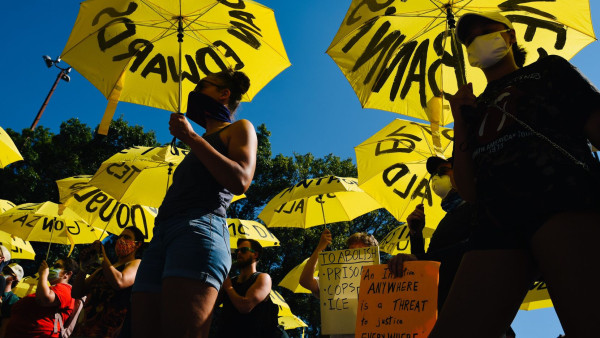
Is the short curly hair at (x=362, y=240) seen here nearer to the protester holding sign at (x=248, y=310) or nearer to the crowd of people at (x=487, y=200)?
the protester holding sign at (x=248, y=310)

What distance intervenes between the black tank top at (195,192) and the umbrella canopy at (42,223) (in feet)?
29.0

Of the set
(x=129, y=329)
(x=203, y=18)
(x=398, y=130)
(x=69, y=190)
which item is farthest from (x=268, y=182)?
(x=129, y=329)

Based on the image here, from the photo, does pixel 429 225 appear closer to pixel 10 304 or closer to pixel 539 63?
pixel 539 63

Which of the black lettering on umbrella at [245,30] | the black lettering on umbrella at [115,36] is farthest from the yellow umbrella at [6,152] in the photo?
the black lettering on umbrella at [245,30]

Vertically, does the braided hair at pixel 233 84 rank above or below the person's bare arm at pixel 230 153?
above

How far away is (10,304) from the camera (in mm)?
8031

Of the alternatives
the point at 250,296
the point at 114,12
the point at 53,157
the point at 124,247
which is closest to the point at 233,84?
the point at 114,12

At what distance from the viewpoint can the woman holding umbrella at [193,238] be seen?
7.02ft

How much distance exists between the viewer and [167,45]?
187 inches

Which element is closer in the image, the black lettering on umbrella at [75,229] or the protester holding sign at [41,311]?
the protester holding sign at [41,311]

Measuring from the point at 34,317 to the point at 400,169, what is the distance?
523 centimetres

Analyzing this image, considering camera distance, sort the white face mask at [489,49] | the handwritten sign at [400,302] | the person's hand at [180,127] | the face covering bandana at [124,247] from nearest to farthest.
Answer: the white face mask at [489,49] → the person's hand at [180,127] → the handwritten sign at [400,302] → the face covering bandana at [124,247]

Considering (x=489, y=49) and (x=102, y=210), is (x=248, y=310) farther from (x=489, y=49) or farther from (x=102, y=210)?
(x=102, y=210)

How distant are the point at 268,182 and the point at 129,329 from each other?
1191 inches
